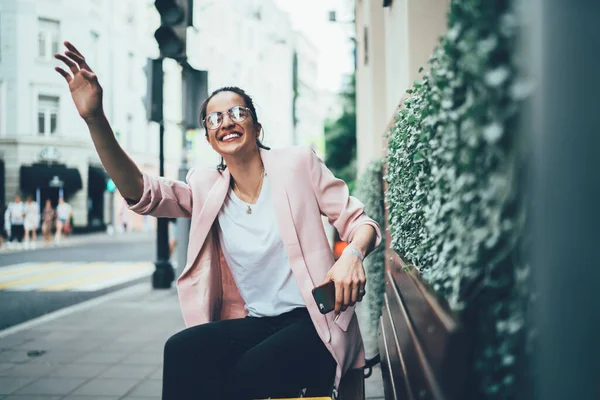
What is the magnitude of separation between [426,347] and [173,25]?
256 inches

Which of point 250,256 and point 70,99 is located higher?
point 70,99

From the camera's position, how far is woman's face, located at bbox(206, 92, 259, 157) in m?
2.45

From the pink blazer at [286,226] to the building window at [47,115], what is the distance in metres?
27.7

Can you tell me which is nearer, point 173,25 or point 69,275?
point 173,25

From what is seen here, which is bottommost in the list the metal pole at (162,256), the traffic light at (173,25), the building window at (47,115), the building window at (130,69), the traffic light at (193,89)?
the metal pole at (162,256)

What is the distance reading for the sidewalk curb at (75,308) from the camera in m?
6.58

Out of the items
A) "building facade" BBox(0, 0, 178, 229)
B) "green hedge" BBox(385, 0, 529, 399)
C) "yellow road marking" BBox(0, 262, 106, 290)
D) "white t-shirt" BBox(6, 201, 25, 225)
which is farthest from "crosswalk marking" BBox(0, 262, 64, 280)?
"building facade" BBox(0, 0, 178, 229)

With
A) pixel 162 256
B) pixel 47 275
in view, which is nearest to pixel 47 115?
pixel 47 275

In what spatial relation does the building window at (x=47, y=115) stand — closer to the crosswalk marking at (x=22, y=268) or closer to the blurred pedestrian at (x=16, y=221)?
the blurred pedestrian at (x=16, y=221)

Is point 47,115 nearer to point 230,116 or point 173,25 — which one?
point 173,25

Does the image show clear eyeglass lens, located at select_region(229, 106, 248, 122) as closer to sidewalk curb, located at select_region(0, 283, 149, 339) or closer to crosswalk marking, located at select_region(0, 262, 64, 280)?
sidewalk curb, located at select_region(0, 283, 149, 339)

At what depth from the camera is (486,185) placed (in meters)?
0.99

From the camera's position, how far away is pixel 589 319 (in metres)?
0.87

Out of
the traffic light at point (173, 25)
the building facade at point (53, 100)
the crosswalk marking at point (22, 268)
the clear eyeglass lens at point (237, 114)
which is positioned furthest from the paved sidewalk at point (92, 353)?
the building facade at point (53, 100)
